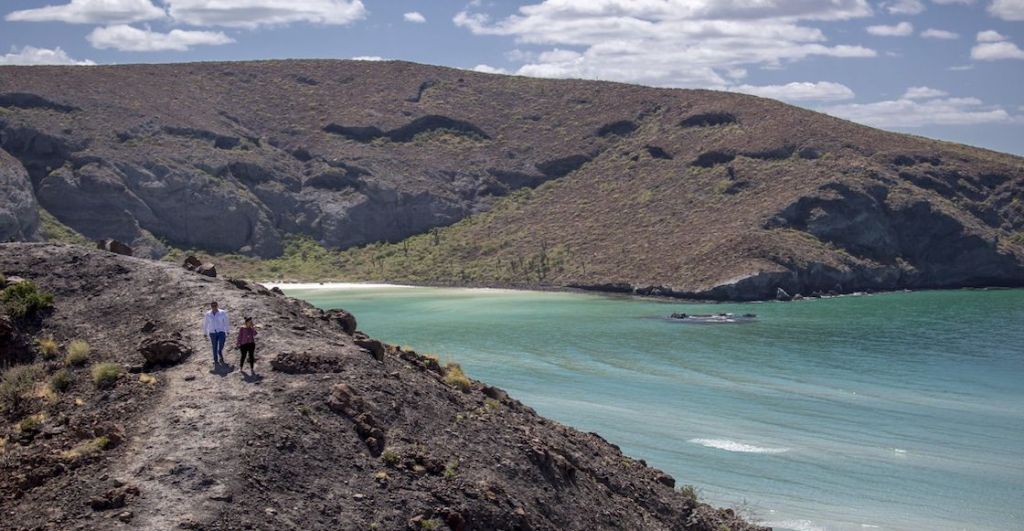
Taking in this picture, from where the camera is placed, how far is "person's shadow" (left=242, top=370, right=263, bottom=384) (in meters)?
18.1

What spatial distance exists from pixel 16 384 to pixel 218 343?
119 inches

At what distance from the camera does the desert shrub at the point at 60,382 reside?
18.7 meters

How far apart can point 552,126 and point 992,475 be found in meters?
99.9

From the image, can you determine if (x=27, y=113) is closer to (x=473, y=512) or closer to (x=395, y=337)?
(x=395, y=337)

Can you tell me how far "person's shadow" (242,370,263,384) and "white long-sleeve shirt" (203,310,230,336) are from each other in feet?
2.97

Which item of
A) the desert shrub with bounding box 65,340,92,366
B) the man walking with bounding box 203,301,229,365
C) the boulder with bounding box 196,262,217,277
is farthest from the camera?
the boulder with bounding box 196,262,217,277

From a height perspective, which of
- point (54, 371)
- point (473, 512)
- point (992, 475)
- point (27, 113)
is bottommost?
point (992, 475)

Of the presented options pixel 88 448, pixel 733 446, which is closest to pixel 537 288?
pixel 733 446

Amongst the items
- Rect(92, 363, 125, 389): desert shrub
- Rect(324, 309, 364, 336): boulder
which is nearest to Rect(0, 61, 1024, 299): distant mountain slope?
Rect(324, 309, 364, 336): boulder

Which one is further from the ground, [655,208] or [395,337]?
[655,208]

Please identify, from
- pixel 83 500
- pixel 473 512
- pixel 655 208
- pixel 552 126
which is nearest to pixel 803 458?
pixel 473 512

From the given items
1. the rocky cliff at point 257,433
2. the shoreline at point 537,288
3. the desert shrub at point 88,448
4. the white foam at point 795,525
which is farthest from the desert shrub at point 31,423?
the shoreline at point 537,288

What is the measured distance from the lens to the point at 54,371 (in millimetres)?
19562

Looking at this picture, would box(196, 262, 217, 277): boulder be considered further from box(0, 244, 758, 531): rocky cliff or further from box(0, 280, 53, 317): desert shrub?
box(0, 280, 53, 317): desert shrub
